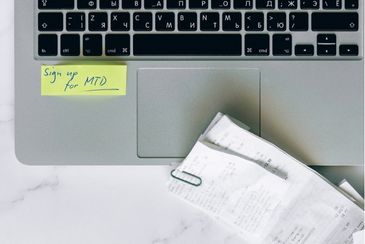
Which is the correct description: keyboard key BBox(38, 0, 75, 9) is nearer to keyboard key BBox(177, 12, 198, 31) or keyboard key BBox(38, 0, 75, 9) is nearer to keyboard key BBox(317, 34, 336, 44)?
keyboard key BBox(177, 12, 198, 31)

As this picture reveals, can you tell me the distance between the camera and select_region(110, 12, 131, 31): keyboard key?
20.1 inches

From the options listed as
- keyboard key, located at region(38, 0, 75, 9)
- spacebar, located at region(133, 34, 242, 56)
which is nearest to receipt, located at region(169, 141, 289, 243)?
spacebar, located at region(133, 34, 242, 56)

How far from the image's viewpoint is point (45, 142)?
1.73 feet

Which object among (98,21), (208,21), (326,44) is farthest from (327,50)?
(98,21)

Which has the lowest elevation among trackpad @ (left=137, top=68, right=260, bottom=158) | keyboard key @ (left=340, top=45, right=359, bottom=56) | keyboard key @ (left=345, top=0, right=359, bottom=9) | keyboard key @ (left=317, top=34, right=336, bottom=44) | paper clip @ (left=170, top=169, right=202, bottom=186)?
paper clip @ (left=170, top=169, right=202, bottom=186)

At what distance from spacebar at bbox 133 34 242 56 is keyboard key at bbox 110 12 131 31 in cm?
2

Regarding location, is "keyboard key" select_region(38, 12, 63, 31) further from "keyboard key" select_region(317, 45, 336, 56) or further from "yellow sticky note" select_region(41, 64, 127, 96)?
"keyboard key" select_region(317, 45, 336, 56)

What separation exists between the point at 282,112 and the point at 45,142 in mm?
268

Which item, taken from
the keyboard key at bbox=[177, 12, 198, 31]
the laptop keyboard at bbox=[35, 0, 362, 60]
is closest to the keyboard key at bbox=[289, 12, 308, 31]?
the laptop keyboard at bbox=[35, 0, 362, 60]

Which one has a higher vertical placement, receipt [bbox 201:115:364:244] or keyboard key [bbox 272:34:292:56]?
keyboard key [bbox 272:34:292:56]

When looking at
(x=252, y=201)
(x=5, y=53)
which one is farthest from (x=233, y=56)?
(x=5, y=53)

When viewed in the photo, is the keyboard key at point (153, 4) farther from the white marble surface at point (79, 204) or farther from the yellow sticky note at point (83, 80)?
the white marble surface at point (79, 204)

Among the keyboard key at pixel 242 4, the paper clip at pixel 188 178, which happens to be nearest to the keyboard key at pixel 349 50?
the keyboard key at pixel 242 4

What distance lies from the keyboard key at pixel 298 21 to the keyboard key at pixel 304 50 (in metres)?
0.02
